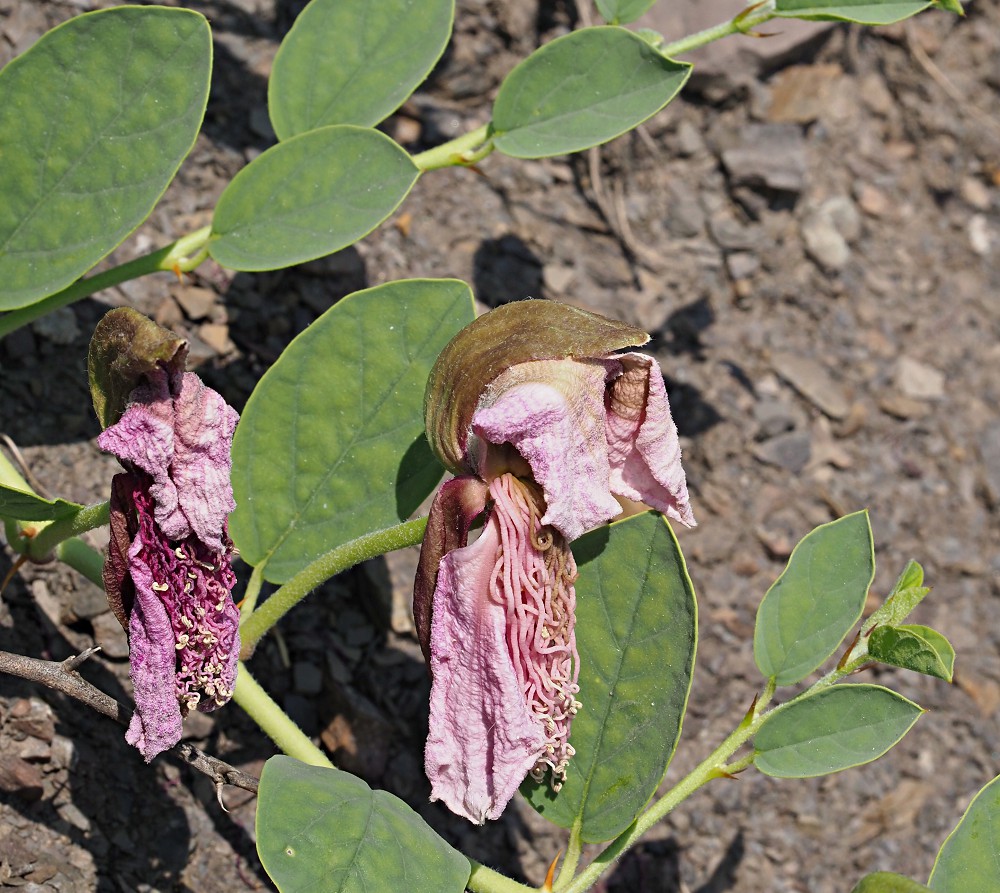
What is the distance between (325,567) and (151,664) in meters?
0.29

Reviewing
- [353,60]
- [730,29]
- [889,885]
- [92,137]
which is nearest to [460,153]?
[353,60]

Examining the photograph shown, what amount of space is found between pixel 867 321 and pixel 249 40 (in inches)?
54.7

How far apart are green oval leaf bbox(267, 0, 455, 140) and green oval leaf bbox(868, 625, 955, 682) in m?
1.03

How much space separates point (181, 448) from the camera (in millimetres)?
1265

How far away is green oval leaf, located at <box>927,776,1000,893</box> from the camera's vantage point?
1.54 metres

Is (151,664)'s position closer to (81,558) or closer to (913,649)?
(81,558)

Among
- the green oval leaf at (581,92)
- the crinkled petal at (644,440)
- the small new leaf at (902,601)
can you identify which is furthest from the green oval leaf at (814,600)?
the green oval leaf at (581,92)

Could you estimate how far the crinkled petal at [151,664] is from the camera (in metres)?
1.30

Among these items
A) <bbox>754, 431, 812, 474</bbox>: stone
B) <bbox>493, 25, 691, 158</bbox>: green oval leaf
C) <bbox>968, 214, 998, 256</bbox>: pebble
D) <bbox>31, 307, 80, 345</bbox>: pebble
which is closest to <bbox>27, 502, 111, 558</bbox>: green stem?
<bbox>31, 307, 80, 345</bbox>: pebble

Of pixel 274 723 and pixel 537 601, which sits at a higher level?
pixel 537 601

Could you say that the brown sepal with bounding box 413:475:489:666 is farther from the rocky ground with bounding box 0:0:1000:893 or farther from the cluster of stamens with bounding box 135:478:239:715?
the rocky ground with bounding box 0:0:1000:893

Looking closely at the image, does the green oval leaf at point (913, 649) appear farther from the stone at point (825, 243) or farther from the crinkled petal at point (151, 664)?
the stone at point (825, 243)

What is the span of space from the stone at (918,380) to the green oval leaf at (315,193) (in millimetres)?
1330

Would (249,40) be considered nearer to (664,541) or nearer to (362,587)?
(362,587)
